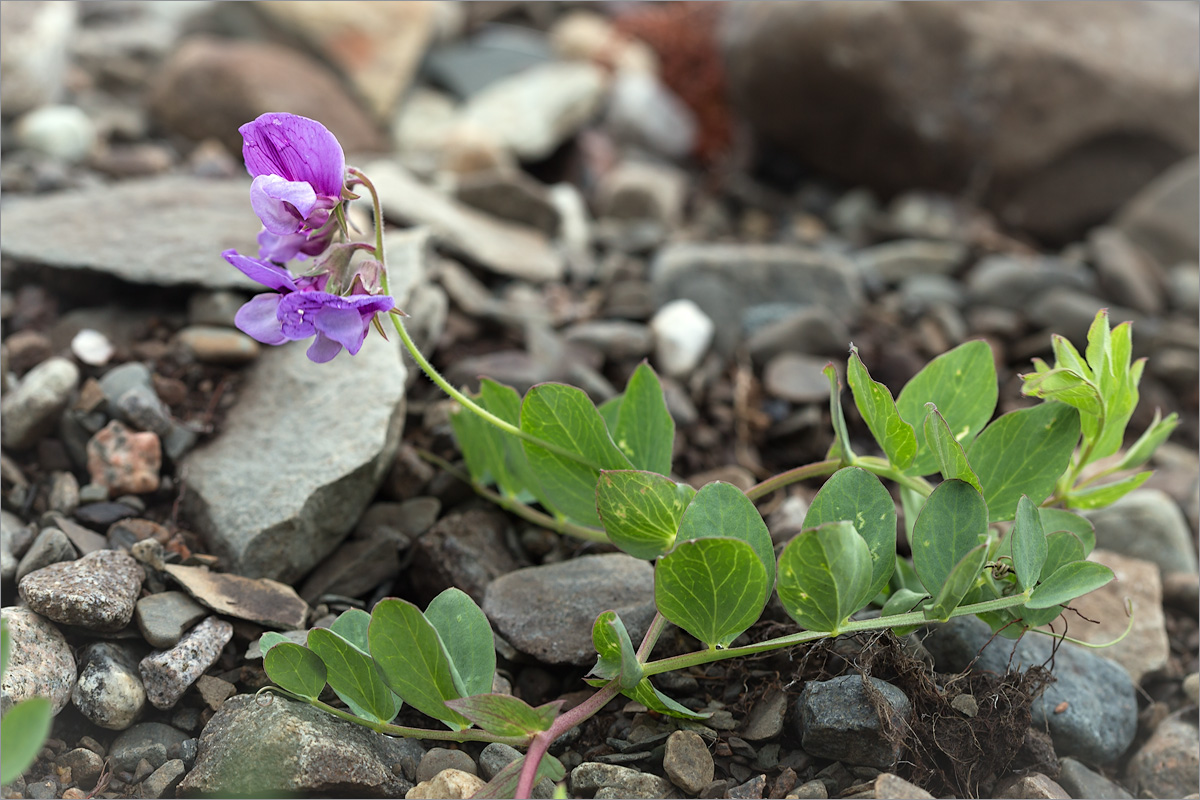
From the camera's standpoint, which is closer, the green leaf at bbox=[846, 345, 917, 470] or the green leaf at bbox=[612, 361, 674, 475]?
the green leaf at bbox=[846, 345, 917, 470]

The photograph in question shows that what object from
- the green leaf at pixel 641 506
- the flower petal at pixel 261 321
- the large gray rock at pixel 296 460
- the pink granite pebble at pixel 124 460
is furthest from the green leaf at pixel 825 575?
the pink granite pebble at pixel 124 460

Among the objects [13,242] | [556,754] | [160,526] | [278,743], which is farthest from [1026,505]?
[13,242]

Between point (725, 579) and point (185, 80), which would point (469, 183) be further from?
point (725, 579)

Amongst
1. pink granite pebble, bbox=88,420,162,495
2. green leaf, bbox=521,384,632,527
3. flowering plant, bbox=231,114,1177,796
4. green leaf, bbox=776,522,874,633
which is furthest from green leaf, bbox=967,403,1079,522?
pink granite pebble, bbox=88,420,162,495

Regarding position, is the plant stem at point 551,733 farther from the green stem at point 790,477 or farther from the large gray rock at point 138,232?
the large gray rock at point 138,232

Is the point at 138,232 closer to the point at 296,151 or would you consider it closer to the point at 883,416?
the point at 296,151

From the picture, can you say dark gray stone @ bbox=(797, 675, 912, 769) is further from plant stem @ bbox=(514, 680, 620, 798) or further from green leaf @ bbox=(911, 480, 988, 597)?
plant stem @ bbox=(514, 680, 620, 798)
